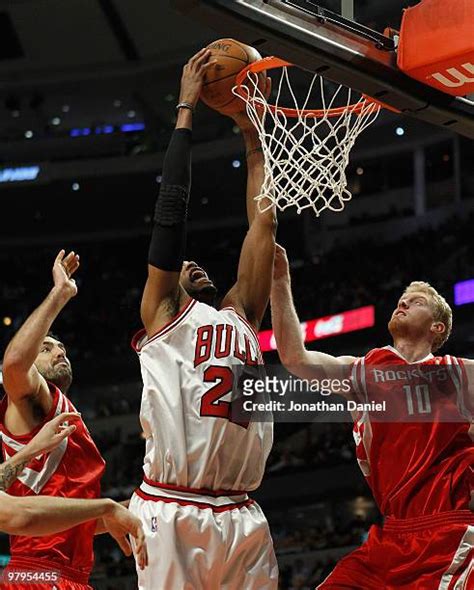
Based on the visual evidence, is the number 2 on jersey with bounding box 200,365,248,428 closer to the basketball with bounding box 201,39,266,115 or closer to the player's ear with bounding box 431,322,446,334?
the player's ear with bounding box 431,322,446,334

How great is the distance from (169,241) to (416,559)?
173 centimetres

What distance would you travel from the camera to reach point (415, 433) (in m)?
4.76

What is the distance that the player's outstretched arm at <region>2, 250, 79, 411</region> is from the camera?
473 cm

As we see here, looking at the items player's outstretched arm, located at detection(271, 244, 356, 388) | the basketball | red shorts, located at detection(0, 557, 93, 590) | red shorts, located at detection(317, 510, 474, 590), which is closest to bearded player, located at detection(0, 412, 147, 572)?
red shorts, located at detection(0, 557, 93, 590)

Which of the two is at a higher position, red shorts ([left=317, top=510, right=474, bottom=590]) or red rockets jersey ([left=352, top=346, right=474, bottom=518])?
red rockets jersey ([left=352, top=346, right=474, bottom=518])

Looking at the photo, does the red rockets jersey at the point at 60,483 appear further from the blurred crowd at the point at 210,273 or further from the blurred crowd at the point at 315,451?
the blurred crowd at the point at 210,273

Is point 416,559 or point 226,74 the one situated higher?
point 226,74

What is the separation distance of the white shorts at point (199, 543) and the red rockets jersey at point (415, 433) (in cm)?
69

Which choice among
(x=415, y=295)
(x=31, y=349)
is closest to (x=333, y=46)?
(x=415, y=295)

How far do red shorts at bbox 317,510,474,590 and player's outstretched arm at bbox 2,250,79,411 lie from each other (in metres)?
1.59

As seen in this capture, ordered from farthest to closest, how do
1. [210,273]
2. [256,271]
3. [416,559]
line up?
[210,273]
[256,271]
[416,559]

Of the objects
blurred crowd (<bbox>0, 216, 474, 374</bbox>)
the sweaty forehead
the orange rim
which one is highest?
blurred crowd (<bbox>0, 216, 474, 374</bbox>)

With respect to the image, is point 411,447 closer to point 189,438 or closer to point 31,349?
point 189,438

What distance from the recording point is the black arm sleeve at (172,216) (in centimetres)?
446
